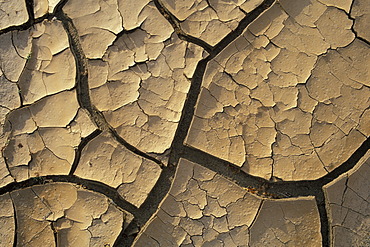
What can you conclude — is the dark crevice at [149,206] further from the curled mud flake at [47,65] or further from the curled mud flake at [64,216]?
the curled mud flake at [47,65]

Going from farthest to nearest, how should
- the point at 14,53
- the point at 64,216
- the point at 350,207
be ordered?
the point at 14,53 → the point at 64,216 → the point at 350,207

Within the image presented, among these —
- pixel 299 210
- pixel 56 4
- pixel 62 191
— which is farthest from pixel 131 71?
pixel 299 210

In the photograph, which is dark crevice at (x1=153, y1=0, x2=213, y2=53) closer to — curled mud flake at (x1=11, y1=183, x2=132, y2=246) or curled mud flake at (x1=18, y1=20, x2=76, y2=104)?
curled mud flake at (x1=18, y1=20, x2=76, y2=104)

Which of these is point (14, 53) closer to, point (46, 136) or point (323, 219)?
point (46, 136)

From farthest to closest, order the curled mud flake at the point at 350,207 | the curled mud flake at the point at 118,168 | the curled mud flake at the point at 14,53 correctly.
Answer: the curled mud flake at the point at 14,53, the curled mud flake at the point at 118,168, the curled mud flake at the point at 350,207

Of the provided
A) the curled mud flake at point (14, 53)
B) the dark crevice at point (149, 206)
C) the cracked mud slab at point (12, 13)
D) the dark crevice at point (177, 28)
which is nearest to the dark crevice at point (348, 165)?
the dark crevice at point (149, 206)

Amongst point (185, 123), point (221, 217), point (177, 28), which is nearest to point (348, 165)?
point (221, 217)

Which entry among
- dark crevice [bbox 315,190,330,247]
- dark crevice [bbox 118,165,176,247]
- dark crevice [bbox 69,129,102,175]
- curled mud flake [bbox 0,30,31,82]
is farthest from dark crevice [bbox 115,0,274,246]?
curled mud flake [bbox 0,30,31,82]
